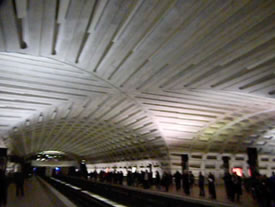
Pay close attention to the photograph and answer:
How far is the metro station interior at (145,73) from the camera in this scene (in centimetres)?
784

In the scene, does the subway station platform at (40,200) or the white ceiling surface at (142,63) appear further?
the subway station platform at (40,200)

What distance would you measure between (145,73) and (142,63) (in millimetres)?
1151

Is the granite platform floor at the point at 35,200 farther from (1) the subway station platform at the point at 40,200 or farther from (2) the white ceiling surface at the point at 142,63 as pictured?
(2) the white ceiling surface at the point at 142,63

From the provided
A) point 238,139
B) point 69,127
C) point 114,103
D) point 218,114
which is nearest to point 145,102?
point 114,103

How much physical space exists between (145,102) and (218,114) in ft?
23.1

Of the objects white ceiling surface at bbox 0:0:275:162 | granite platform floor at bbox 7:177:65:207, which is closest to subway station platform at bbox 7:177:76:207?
granite platform floor at bbox 7:177:65:207

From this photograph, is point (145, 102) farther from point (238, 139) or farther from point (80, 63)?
point (238, 139)

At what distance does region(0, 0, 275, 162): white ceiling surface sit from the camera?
7762 millimetres

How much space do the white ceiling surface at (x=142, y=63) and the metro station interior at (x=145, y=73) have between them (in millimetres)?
48

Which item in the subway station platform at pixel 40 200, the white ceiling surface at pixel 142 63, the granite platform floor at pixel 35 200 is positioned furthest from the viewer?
the granite platform floor at pixel 35 200

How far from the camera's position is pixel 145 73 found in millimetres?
12781

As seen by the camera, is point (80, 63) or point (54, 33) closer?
point (54, 33)

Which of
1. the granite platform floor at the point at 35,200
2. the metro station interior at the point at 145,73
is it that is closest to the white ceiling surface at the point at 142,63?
the metro station interior at the point at 145,73

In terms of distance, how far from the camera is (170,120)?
2102 cm
